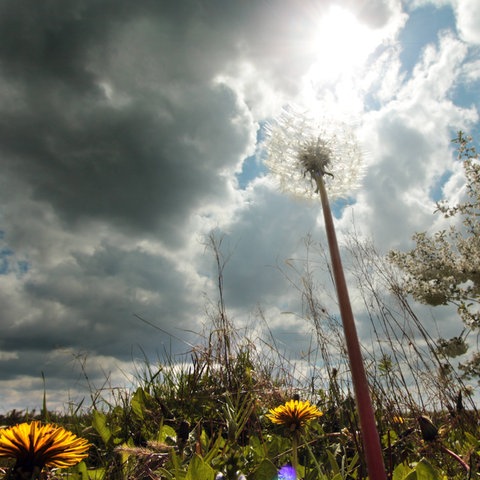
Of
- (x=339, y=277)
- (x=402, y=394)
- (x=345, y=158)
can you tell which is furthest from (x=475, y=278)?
(x=339, y=277)

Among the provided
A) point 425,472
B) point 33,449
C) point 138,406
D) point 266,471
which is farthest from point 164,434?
point 425,472

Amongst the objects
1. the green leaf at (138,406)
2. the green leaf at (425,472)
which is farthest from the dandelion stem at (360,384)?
the green leaf at (138,406)

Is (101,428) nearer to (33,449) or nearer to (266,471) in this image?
(266,471)

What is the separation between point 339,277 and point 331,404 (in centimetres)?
234

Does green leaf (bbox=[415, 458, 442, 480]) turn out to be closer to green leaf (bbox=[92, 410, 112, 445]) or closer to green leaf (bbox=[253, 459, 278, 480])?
green leaf (bbox=[253, 459, 278, 480])

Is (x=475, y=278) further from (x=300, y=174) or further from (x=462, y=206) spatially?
(x=300, y=174)

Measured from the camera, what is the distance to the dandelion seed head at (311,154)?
257 centimetres

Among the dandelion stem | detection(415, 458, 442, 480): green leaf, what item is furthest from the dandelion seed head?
detection(415, 458, 442, 480): green leaf

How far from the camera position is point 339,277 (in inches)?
64.8

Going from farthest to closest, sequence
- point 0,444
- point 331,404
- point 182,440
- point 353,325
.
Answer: point 331,404
point 182,440
point 353,325
point 0,444

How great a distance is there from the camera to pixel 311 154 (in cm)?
253

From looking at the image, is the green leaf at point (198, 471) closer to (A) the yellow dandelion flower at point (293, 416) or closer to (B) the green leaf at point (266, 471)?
(B) the green leaf at point (266, 471)

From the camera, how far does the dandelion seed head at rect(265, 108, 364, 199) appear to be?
257 centimetres

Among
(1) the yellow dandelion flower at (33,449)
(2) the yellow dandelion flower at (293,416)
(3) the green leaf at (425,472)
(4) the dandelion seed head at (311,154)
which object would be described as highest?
(4) the dandelion seed head at (311,154)
